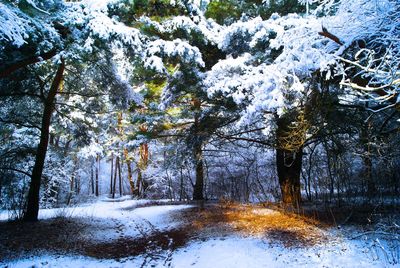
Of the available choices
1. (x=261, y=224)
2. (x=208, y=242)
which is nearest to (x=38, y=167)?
(x=208, y=242)

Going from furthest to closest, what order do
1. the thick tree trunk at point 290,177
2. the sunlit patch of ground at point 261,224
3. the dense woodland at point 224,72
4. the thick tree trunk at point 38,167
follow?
the thick tree trunk at point 290,177 → the thick tree trunk at point 38,167 → the sunlit patch of ground at point 261,224 → the dense woodland at point 224,72

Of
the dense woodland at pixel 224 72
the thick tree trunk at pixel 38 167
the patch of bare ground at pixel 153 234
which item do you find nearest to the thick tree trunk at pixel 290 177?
the dense woodland at pixel 224 72

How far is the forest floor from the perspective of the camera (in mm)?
5551

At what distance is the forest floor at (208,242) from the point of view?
5.55m

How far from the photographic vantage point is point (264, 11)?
8.88 meters

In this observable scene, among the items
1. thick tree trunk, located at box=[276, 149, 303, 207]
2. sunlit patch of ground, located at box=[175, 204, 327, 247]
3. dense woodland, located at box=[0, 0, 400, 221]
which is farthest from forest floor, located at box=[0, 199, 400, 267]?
dense woodland, located at box=[0, 0, 400, 221]

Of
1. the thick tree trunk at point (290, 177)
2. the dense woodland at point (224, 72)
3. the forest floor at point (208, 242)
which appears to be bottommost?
the forest floor at point (208, 242)

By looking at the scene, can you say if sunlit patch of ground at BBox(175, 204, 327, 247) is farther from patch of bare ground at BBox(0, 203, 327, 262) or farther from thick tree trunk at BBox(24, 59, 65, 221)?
thick tree trunk at BBox(24, 59, 65, 221)

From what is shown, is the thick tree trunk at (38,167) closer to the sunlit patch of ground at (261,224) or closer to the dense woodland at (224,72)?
the dense woodland at (224,72)

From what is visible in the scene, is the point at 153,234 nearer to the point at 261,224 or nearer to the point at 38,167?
the point at 261,224

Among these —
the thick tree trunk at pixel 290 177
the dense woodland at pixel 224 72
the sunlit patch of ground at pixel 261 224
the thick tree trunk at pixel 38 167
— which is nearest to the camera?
the dense woodland at pixel 224 72

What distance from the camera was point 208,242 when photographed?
6824 mm

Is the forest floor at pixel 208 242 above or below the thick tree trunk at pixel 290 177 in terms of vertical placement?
below

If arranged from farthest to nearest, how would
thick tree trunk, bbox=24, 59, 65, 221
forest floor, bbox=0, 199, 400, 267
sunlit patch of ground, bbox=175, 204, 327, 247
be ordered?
thick tree trunk, bbox=24, 59, 65, 221, sunlit patch of ground, bbox=175, 204, 327, 247, forest floor, bbox=0, 199, 400, 267
